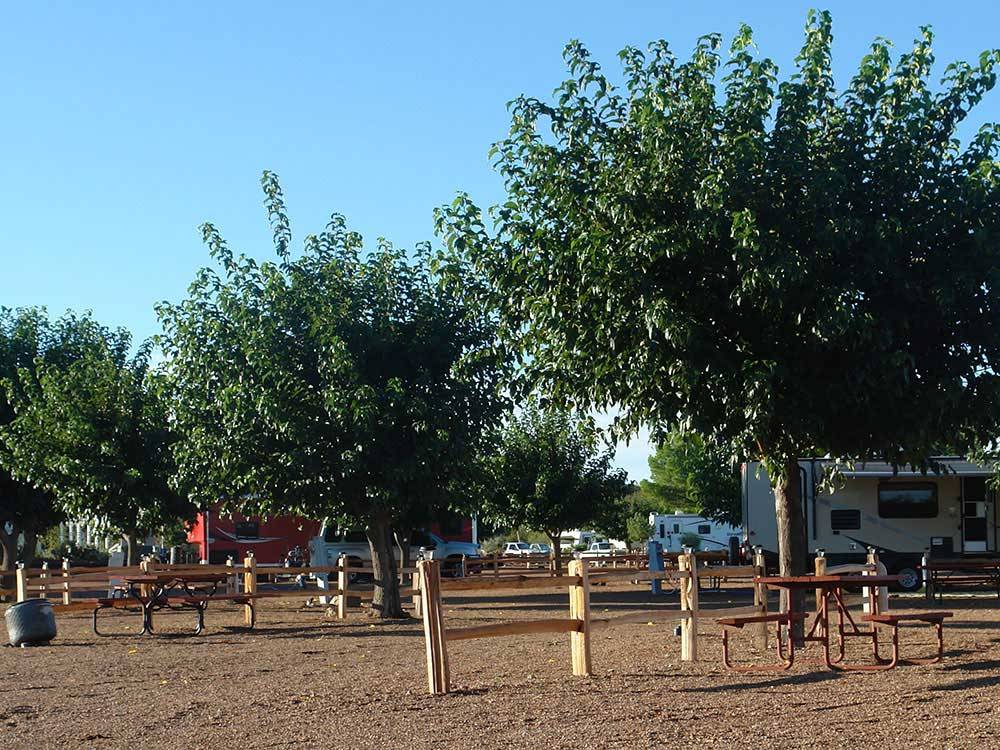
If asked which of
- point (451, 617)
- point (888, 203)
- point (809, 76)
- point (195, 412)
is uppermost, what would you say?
point (809, 76)

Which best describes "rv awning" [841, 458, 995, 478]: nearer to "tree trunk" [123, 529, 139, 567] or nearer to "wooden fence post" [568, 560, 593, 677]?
"tree trunk" [123, 529, 139, 567]

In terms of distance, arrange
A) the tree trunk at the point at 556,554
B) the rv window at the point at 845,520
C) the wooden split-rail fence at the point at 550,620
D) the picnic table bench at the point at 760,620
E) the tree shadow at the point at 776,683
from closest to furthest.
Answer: the tree shadow at the point at 776,683, the wooden split-rail fence at the point at 550,620, the picnic table bench at the point at 760,620, the rv window at the point at 845,520, the tree trunk at the point at 556,554

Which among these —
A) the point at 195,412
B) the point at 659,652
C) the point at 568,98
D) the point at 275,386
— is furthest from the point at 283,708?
the point at 195,412

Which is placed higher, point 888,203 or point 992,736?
point 888,203

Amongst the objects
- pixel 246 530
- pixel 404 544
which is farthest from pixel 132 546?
pixel 246 530

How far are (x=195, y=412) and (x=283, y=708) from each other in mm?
10727

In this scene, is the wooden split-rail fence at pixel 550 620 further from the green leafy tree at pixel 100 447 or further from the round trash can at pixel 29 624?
the green leafy tree at pixel 100 447

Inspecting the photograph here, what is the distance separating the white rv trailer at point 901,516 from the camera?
2688 cm

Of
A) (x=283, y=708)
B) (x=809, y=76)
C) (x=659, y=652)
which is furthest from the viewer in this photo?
(x=659, y=652)

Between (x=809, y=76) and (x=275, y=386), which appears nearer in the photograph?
(x=809, y=76)

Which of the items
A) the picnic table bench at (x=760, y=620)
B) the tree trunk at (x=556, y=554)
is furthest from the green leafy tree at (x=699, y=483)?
the picnic table bench at (x=760, y=620)

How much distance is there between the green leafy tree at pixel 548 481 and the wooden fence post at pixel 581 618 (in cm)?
2503

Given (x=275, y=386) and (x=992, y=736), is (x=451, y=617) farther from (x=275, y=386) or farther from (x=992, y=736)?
(x=992, y=736)

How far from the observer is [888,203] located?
12.0m
